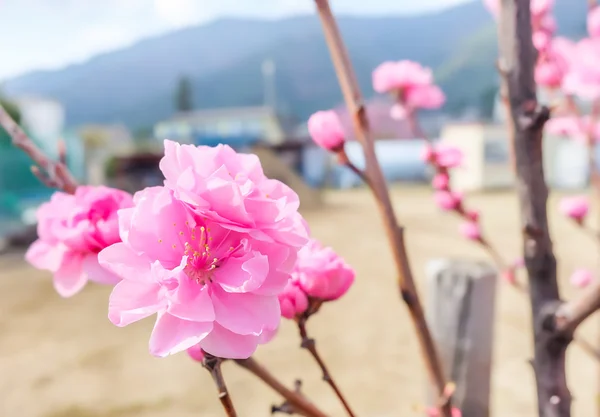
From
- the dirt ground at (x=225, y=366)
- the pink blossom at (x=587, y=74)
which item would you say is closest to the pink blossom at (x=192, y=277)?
the pink blossom at (x=587, y=74)

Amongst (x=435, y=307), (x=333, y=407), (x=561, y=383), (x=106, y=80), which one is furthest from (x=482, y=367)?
(x=106, y=80)

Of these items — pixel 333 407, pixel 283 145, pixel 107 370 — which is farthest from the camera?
pixel 283 145

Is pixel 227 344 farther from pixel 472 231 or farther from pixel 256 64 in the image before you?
pixel 256 64

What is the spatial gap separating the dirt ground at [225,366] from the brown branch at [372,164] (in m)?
0.90

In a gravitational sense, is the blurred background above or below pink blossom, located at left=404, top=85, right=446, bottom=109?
below

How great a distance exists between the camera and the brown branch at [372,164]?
27cm

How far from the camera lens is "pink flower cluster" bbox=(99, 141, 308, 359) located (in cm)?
17

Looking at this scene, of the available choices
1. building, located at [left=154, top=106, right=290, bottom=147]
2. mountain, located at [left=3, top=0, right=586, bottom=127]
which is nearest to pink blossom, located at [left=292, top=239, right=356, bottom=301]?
mountain, located at [left=3, top=0, right=586, bottom=127]

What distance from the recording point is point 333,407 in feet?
4.42

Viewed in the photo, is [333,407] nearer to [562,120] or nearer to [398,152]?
[562,120]

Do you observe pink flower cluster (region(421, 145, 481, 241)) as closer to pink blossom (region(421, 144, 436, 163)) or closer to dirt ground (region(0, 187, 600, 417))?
pink blossom (region(421, 144, 436, 163))

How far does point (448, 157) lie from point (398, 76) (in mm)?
102

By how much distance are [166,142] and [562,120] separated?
25.3 inches

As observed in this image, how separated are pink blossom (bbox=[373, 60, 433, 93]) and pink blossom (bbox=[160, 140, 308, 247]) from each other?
0.37 m
